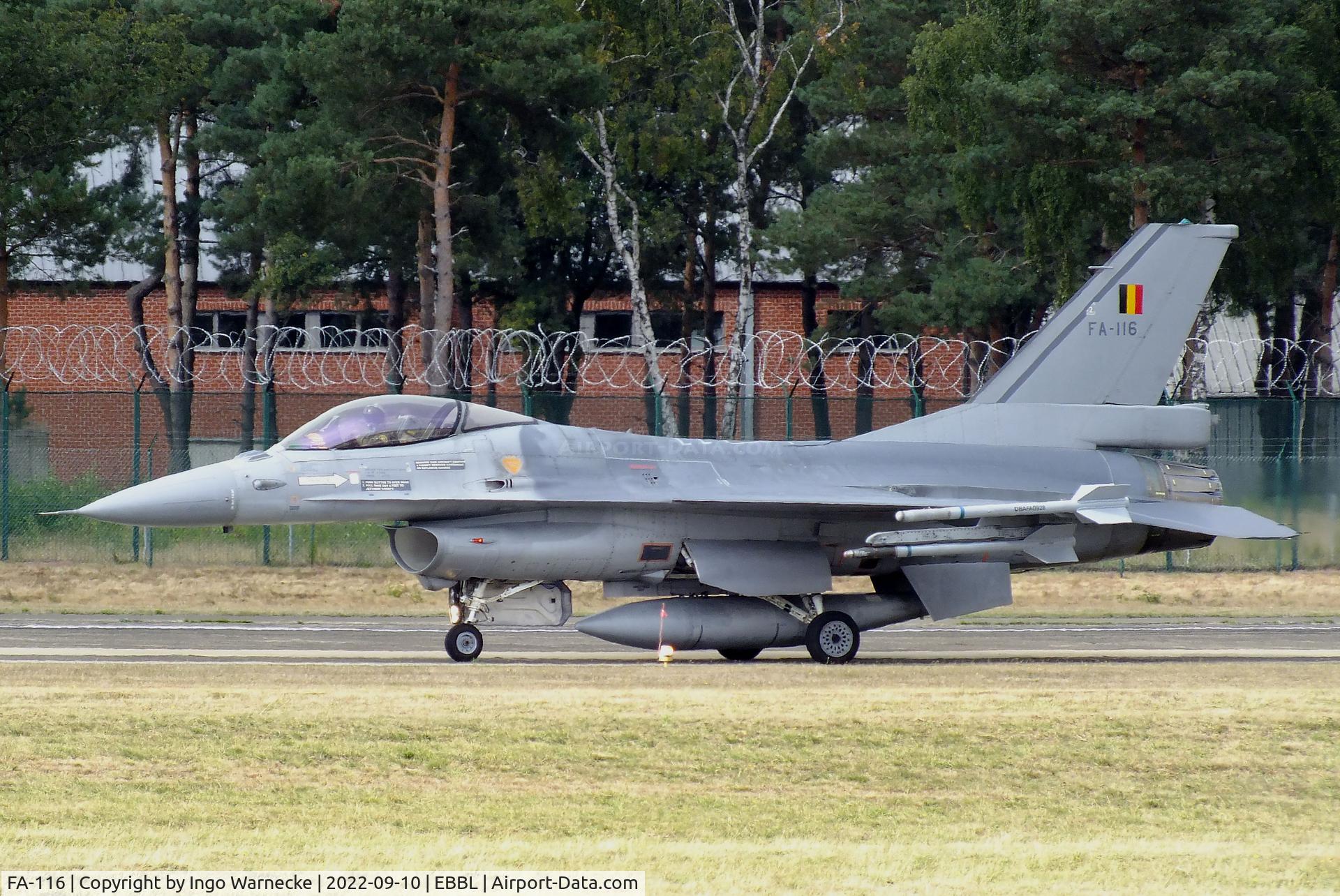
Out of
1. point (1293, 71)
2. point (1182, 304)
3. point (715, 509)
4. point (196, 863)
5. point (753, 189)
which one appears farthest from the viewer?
point (753, 189)

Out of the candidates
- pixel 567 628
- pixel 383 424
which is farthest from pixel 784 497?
pixel 567 628

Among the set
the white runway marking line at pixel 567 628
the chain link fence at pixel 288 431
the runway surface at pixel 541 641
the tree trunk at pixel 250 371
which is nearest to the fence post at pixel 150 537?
the chain link fence at pixel 288 431

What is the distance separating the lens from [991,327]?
1529 inches

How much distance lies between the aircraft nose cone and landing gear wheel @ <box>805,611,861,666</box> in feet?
19.2

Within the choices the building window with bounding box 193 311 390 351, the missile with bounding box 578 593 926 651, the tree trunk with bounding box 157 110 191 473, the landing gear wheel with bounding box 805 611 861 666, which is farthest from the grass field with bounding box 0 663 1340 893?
the building window with bounding box 193 311 390 351

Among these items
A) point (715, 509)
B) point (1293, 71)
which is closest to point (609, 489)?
point (715, 509)

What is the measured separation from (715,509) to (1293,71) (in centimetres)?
1806

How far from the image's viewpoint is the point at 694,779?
34.9ft

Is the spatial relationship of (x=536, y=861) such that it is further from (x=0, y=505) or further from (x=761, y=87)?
(x=761, y=87)

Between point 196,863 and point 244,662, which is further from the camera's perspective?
point 244,662

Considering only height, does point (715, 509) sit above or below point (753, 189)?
below

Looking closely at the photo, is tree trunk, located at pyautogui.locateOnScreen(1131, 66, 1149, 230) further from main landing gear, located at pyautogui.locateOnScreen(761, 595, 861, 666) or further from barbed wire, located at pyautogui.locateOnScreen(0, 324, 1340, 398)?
main landing gear, located at pyautogui.locateOnScreen(761, 595, 861, 666)

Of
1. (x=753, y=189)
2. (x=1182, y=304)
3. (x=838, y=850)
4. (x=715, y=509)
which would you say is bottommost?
(x=838, y=850)

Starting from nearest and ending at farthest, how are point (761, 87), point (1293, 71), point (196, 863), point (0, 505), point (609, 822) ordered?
point (196, 863)
point (609, 822)
point (0, 505)
point (1293, 71)
point (761, 87)
